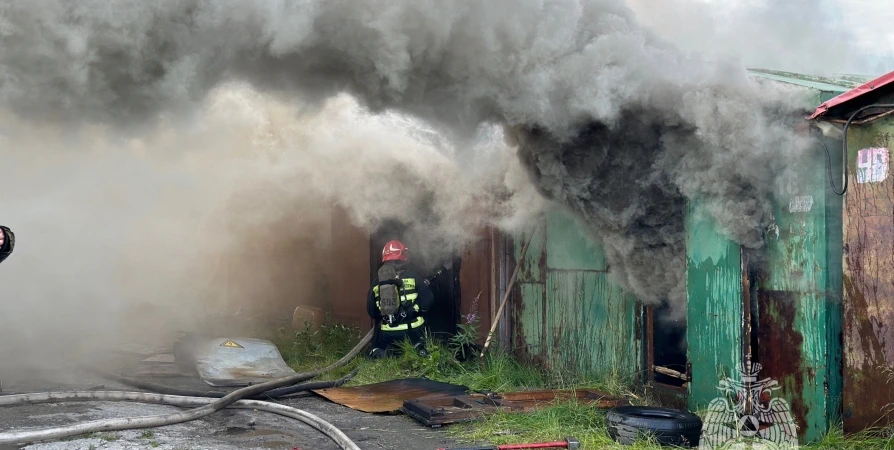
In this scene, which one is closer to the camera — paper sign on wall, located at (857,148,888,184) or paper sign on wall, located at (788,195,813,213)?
paper sign on wall, located at (857,148,888,184)

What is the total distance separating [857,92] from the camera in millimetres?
4844

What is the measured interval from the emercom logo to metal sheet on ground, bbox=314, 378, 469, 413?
2.51 m

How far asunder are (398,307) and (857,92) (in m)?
5.72

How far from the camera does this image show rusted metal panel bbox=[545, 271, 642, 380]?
7289 mm

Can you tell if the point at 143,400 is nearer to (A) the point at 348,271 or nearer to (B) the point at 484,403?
(B) the point at 484,403

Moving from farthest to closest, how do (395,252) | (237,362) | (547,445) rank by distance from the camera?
1. (395,252)
2. (237,362)
3. (547,445)

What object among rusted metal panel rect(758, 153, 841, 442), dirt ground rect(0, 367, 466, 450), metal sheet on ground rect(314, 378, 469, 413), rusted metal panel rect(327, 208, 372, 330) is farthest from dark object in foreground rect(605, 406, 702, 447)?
rusted metal panel rect(327, 208, 372, 330)

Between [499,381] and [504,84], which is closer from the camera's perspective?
[504,84]

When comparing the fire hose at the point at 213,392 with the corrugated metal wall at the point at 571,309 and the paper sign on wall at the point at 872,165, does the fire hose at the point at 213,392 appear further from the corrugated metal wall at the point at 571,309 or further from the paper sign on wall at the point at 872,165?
the paper sign on wall at the point at 872,165

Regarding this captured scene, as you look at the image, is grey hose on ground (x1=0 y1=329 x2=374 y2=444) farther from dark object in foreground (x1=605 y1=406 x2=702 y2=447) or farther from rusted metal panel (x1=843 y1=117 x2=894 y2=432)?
rusted metal panel (x1=843 y1=117 x2=894 y2=432)

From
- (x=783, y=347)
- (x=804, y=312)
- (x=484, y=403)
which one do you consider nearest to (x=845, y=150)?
(x=804, y=312)

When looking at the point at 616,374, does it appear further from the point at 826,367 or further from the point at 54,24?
the point at 54,24

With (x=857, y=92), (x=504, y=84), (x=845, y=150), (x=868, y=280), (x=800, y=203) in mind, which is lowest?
(x=868, y=280)

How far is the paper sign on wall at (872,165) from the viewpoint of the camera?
16.3 feet
